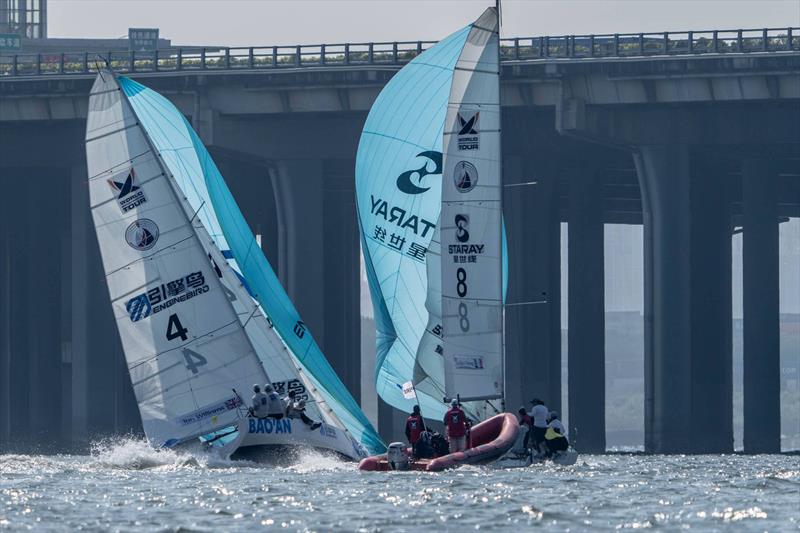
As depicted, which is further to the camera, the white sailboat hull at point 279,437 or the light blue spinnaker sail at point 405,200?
A: the light blue spinnaker sail at point 405,200

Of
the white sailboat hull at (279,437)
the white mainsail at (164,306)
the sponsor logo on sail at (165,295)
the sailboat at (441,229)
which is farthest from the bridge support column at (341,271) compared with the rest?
the white sailboat hull at (279,437)

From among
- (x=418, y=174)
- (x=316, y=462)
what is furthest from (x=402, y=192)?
(x=316, y=462)

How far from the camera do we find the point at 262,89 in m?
70.8

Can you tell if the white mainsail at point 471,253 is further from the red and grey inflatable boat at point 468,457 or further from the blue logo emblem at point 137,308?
the blue logo emblem at point 137,308

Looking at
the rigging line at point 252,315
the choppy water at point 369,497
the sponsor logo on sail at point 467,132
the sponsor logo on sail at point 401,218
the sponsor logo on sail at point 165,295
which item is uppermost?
the sponsor logo on sail at point 467,132

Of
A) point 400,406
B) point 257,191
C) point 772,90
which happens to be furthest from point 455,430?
point 257,191

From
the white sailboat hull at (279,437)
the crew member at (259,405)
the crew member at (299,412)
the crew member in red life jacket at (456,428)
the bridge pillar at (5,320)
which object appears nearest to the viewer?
the crew member in red life jacket at (456,428)

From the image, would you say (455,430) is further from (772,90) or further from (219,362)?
(772,90)

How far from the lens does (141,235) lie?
43.7 metres

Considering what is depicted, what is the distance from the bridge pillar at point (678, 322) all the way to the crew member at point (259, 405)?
2640 centimetres

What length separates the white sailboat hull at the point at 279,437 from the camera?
42281mm

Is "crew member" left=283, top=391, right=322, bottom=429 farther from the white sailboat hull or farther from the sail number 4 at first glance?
the sail number 4

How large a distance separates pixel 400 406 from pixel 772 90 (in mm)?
24262

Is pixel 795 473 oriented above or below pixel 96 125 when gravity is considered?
below
